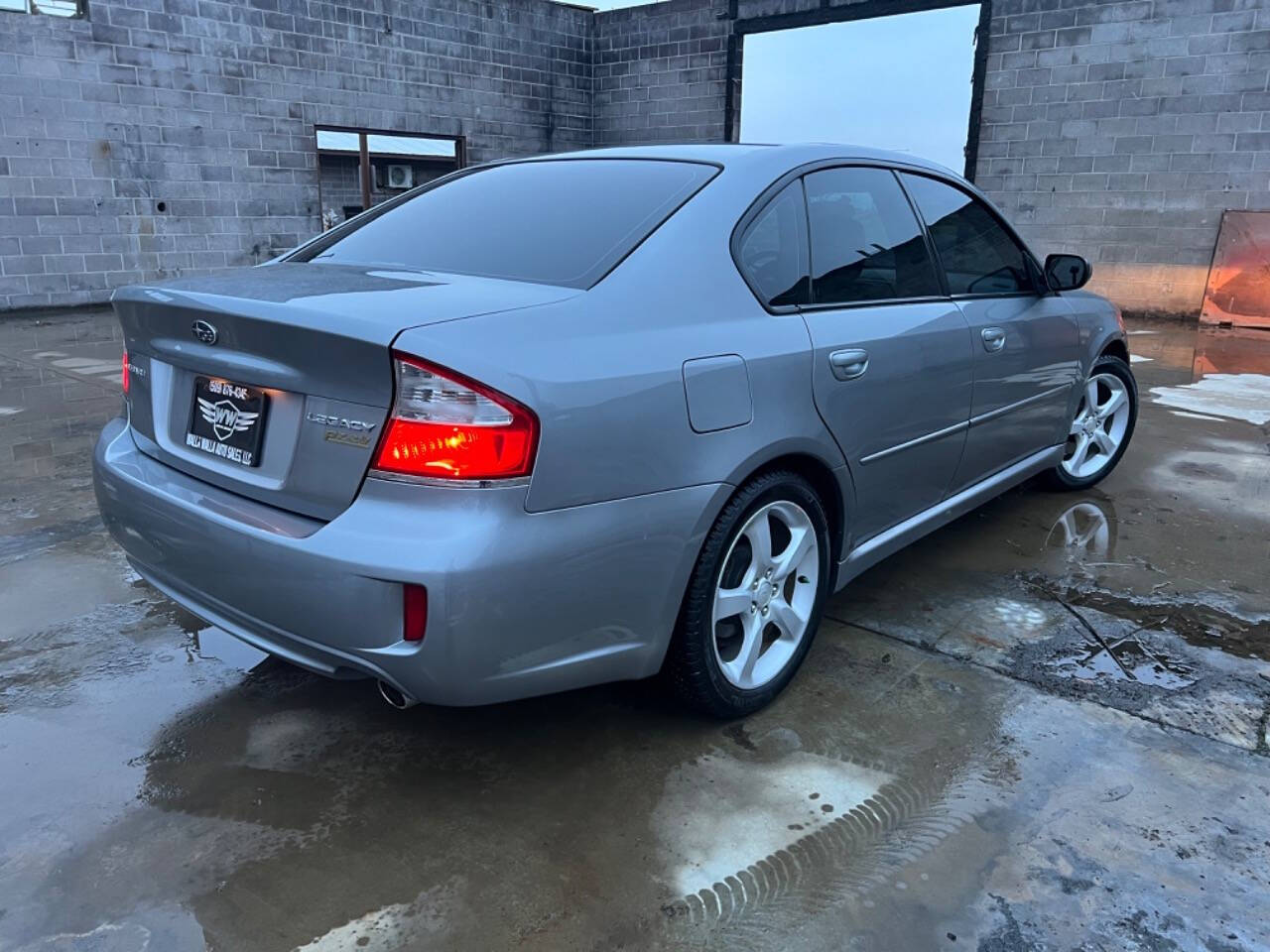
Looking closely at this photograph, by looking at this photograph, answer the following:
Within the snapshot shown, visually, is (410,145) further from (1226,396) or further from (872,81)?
(1226,396)

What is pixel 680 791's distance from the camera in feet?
7.20

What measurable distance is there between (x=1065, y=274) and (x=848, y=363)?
172cm

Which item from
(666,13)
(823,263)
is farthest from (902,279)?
(666,13)

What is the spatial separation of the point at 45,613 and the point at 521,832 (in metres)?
2.04

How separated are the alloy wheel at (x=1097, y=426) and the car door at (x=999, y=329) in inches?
19.0

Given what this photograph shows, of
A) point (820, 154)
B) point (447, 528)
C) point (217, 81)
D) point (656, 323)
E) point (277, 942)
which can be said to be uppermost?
point (217, 81)

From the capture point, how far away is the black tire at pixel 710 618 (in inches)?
87.1

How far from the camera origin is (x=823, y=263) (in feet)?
8.75

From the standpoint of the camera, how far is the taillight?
180 cm

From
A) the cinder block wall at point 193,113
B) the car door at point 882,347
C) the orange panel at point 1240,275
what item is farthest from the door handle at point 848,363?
the cinder block wall at point 193,113

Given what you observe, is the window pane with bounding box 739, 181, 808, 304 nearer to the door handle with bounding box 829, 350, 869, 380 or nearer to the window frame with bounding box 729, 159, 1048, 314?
the window frame with bounding box 729, 159, 1048, 314

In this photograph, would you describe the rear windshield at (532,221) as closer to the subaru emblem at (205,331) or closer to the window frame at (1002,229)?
the subaru emblem at (205,331)

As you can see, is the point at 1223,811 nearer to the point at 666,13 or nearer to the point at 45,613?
the point at 45,613

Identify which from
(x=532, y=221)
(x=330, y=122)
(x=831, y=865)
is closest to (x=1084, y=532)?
(x=831, y=865)
